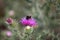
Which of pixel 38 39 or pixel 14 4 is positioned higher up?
pixel 38 39

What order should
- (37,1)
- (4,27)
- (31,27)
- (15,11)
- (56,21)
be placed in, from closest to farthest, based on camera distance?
(31,27) → (56,21) → (37,1) → (4,27) → (15,11)

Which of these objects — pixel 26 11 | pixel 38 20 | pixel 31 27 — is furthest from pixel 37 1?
pixel 31 27

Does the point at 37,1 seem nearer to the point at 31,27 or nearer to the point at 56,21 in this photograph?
the point at 56,21

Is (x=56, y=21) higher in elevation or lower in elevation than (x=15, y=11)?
higher

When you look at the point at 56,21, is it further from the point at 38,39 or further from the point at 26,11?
the point at 26,11

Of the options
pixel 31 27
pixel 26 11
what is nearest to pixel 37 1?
pixel 26 11

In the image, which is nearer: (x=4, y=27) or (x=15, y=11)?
(x=4, y=27)

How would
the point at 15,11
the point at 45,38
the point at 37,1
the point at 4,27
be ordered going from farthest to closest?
1. the point at 15,11
2. the point at 4,27
3. the point at 37,1
4. the point at 45,38

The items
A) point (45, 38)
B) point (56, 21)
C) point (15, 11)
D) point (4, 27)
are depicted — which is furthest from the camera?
point (15, 11)

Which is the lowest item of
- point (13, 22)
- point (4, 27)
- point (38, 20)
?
point (4, 27)
